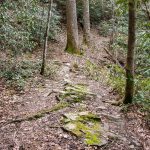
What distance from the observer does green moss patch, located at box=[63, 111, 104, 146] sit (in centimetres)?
674

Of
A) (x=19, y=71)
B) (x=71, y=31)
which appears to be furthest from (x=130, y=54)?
(x=71, y=31)

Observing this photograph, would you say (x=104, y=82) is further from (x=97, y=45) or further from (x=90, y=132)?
(x=97, y=45)

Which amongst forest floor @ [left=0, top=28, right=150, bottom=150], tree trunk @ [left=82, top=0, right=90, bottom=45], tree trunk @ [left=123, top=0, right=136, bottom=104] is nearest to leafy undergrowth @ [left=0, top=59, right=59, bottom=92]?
forest floor @ [left=0, top=28, right=150, bottom=150]

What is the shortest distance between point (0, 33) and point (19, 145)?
524 cm

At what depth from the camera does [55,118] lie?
764 centimetres

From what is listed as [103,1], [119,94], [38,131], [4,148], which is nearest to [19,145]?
[4,148]

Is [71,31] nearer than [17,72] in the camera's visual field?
No

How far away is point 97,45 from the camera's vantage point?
2098 cm

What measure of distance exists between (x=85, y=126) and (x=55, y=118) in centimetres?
81

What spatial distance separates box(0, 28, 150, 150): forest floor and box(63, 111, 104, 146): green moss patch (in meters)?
0.12

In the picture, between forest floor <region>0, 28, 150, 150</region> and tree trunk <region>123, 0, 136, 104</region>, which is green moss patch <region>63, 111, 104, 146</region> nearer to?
forest floor <region>0, 28, 150, 150</region>

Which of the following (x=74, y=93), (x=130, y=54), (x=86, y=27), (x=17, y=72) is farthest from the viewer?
(x=86, y=27)

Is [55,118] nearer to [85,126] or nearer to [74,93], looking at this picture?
[85,126]

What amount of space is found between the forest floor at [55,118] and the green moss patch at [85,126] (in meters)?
0.12
